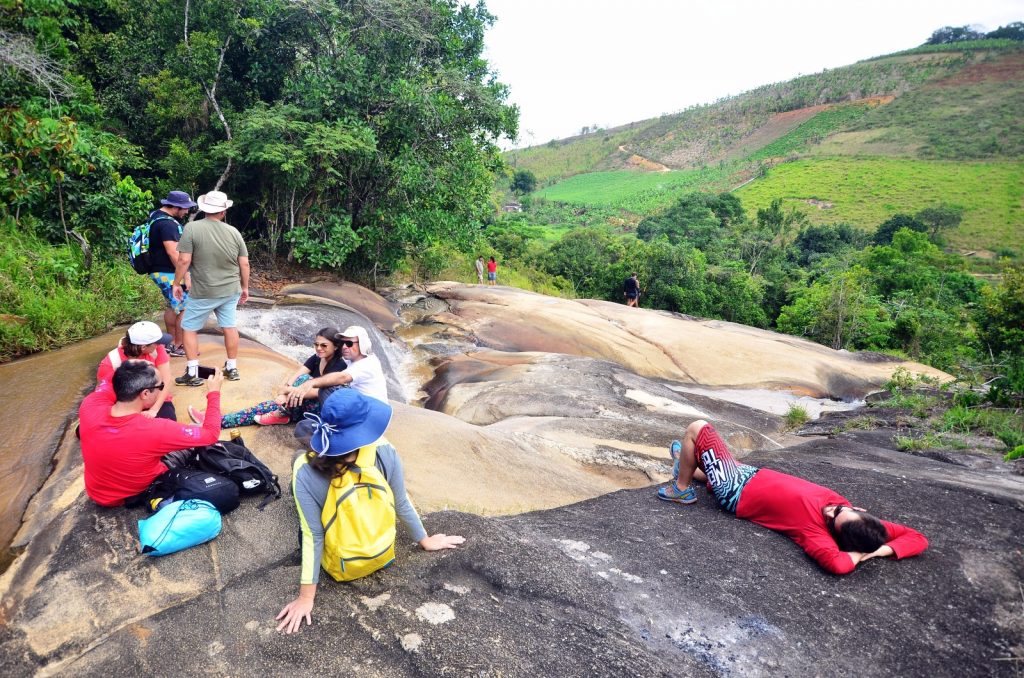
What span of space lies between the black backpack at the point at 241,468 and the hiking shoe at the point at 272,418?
30.6 inches

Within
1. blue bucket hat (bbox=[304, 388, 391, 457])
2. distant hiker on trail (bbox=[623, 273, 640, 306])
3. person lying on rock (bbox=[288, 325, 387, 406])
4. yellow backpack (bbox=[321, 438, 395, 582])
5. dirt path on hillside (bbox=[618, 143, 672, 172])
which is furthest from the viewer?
dirt path on hillside (bbox=[618, 143, 672, 172])

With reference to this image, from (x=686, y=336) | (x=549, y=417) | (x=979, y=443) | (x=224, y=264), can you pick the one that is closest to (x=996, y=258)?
(x=686, y=336)

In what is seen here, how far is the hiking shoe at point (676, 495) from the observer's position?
4504mm

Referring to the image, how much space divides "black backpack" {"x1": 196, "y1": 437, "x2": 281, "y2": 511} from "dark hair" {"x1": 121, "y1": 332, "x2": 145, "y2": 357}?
90 cm

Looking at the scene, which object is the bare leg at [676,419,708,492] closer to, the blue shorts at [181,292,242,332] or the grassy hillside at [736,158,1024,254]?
the blue shorts at [181,292,242,332]

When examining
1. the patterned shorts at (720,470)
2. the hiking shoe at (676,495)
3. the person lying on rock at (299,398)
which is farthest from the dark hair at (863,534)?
the person lying on rock at (299,398)

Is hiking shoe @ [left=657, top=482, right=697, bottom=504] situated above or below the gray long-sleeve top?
below

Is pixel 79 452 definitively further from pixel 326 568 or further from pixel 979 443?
pixel 979 443

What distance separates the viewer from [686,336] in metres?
13.6

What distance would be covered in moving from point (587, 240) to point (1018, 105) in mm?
66423

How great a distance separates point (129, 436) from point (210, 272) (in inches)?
98.7

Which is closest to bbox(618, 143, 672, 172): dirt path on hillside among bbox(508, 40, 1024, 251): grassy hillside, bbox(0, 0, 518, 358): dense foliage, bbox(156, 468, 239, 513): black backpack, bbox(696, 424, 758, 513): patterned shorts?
bbox(508, 40, 1024, 251): grassy hillside

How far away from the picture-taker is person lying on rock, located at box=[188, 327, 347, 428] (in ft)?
14.8

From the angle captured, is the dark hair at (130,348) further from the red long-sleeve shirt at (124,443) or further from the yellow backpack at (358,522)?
the yellow backpack at (358,522)
